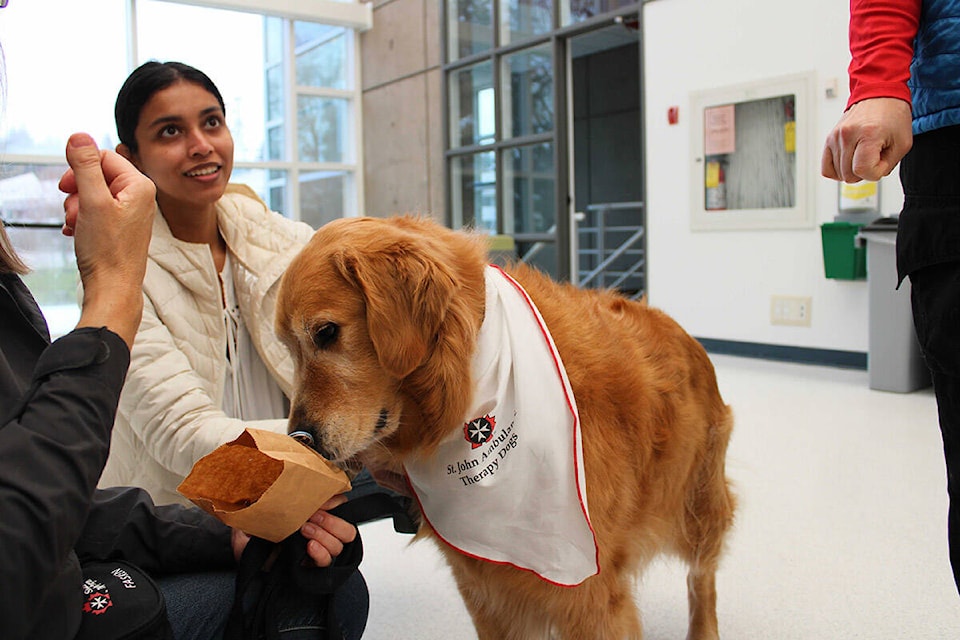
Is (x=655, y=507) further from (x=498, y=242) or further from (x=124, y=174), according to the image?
(x=498, y=242)

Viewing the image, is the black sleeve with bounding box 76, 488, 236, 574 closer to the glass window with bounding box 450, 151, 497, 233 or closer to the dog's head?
the dog's head

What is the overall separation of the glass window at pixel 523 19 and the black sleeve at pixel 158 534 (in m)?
6.52

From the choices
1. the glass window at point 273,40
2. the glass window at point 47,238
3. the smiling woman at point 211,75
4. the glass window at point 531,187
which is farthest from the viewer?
the glass window at point 273,40

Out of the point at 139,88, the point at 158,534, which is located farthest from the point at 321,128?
the point at 158,534

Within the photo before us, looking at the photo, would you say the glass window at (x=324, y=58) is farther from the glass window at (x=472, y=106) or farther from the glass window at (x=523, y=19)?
the glass window at (x=523, y=19)

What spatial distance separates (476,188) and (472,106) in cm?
89

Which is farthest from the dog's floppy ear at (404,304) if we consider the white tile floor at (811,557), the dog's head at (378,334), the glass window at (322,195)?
the glass window at (322,195)

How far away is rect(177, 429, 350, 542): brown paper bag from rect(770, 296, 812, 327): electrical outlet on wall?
459 cm

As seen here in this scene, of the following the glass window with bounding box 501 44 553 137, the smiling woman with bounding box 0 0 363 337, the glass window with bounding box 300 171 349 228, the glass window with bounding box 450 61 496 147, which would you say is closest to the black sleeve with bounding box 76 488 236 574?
the smiling woman with bounding box 0 0 363 337

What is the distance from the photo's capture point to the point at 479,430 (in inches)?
49.8

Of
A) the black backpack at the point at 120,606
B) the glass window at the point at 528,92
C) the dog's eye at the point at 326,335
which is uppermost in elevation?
the glass window at the point at 528,92

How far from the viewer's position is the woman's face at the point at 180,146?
5.70 feet

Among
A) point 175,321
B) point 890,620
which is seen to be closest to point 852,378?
point 890,620

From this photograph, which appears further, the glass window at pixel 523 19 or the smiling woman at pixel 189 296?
the glass window at pixel 523 19
